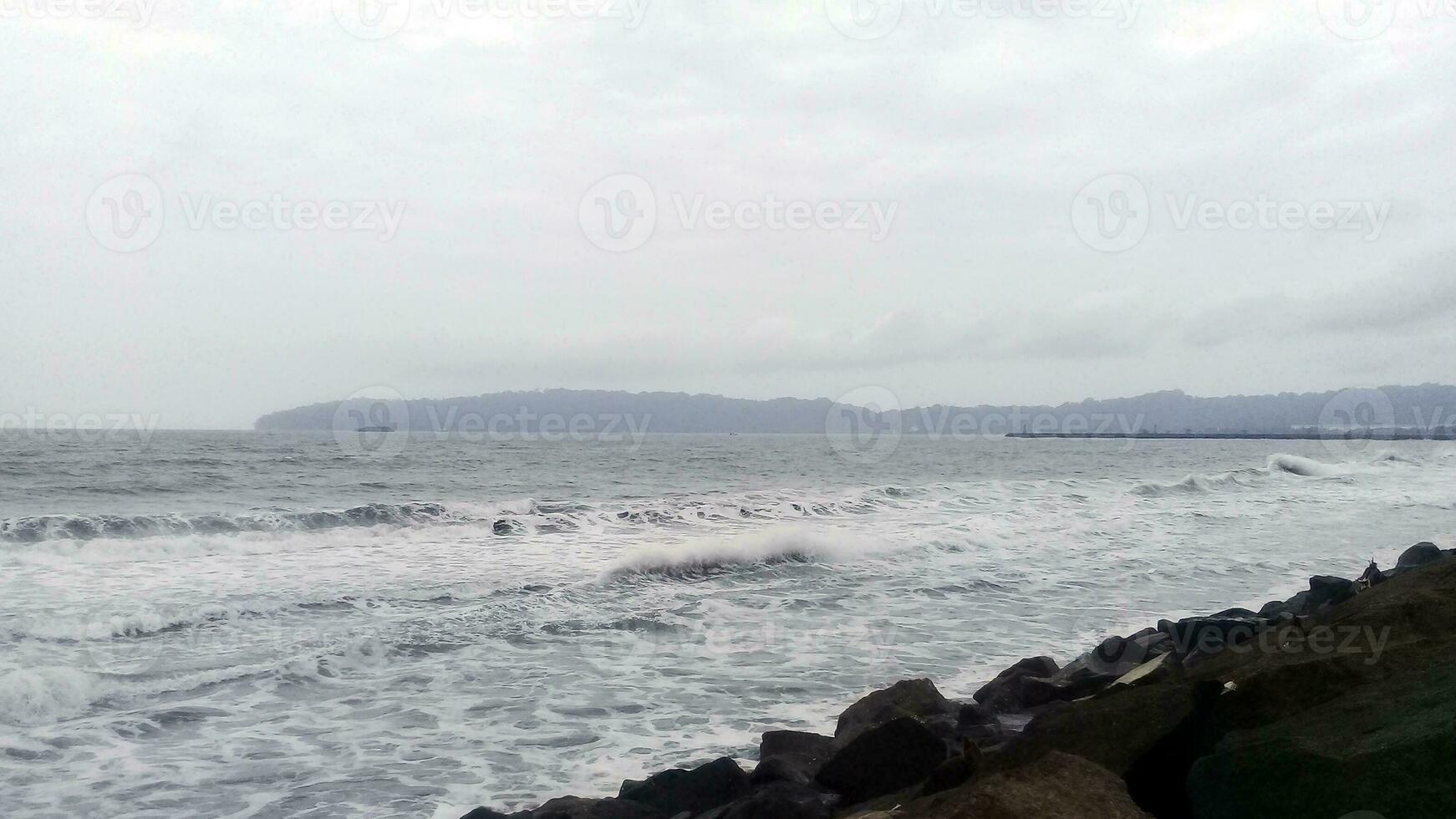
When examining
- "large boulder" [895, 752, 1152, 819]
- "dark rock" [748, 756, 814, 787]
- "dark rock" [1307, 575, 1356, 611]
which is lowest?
"dark rock" [748, 756, 814, 787]

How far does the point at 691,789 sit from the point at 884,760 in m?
1.22

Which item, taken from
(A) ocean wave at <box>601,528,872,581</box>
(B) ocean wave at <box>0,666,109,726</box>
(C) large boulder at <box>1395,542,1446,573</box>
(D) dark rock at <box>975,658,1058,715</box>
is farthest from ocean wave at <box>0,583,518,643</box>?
(C) large boulder at <box>1395,542,1446,573</box>

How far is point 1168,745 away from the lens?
502 cm

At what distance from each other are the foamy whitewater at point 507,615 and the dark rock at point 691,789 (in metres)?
0.86

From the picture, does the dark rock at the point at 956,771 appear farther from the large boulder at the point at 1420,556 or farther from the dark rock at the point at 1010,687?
the large boulder at the point at 1420,556

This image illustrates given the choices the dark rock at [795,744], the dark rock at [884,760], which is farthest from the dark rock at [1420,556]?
the dark rock at [884,760]

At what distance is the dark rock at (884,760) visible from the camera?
18.7ft

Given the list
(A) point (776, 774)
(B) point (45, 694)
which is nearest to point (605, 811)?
(A) point (776, 774)

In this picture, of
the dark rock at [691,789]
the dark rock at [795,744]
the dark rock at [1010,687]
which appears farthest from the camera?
the dark rock at [1010,687]

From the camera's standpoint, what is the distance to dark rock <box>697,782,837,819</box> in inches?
203

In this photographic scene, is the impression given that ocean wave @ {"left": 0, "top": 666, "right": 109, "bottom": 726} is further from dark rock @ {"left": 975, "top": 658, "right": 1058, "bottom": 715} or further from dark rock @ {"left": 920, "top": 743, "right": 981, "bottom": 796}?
dark rock @ {"left": 975, "top": 658, "right": 1058, "bottom": 715}

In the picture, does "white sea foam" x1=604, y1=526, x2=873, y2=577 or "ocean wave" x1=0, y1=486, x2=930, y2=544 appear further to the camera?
"ocean wave" x1=0, y1=486, x2=930, y2=544

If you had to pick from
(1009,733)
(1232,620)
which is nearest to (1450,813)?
(1009,733)

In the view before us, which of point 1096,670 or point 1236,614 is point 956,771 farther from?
point 1236,614
